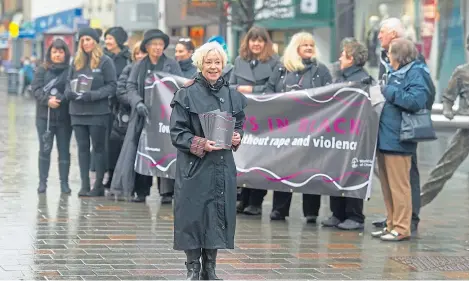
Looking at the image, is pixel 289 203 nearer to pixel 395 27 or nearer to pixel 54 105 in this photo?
pixel 395 27

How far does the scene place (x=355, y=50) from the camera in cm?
1115

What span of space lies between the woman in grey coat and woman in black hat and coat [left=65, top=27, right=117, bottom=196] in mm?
1827

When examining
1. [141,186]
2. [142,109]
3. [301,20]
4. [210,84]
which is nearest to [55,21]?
[301,20]

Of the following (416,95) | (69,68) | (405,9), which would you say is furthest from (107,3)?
(416,95)

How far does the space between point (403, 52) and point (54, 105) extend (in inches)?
180

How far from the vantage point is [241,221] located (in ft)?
38.0

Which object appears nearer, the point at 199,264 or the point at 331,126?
the point at 199,264

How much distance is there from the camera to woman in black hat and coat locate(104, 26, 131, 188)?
44.3ft

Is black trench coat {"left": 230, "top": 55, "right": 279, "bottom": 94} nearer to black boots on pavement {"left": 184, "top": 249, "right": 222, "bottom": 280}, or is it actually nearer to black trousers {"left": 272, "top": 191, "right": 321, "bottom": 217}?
black trousers {"left": 272, "top": 191, "right": 321, "bottom": 217}

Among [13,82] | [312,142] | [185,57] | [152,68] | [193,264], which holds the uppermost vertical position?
[185,57]

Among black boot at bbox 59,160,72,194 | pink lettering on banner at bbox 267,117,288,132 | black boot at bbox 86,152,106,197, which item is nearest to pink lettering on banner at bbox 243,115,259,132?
pink lettering on banner at bbox 267,117,288,132

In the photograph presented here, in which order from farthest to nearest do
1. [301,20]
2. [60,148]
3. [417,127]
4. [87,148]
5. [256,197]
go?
[301,20] → [60,148] → [87,148] → [256,197] → [417,127]

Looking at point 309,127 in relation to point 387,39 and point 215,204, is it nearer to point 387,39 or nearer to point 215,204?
point 387,39

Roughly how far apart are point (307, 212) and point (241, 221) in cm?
68
